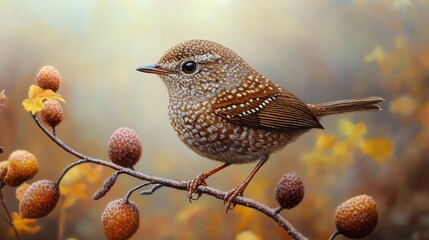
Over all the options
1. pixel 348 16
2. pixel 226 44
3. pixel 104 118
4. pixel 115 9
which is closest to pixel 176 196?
pixel 104 118

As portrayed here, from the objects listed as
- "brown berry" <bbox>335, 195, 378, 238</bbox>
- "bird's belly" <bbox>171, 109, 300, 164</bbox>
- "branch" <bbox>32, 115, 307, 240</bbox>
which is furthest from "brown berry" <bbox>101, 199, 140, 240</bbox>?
"brown berry" <bbox>335, 195, 378, 238</bbox>

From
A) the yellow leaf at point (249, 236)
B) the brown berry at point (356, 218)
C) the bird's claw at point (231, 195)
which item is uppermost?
the bird's claw at point (231, 195)

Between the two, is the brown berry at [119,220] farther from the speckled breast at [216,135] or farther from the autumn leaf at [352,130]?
the autumn leaf at [352,130]

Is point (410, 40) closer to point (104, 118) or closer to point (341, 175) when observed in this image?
point (341, 175)

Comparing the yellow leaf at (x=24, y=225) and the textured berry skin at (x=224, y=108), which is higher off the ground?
the textured berry skin at (x=224, y=108)

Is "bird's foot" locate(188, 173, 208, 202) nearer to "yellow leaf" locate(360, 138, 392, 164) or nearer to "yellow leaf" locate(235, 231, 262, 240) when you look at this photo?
"yellow leaf" locate(235, 231, 262, 240)

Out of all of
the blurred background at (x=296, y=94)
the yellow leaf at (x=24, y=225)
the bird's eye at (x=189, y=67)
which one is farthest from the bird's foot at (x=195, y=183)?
the yellow leaf at (x=24, y=225)

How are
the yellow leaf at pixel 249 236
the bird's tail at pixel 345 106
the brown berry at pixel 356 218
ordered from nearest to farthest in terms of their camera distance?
1. the brown berry at pixel 356 218
2. the bird's tail at pixel 345 106
3. the yellow leaf at pixel 249 236
